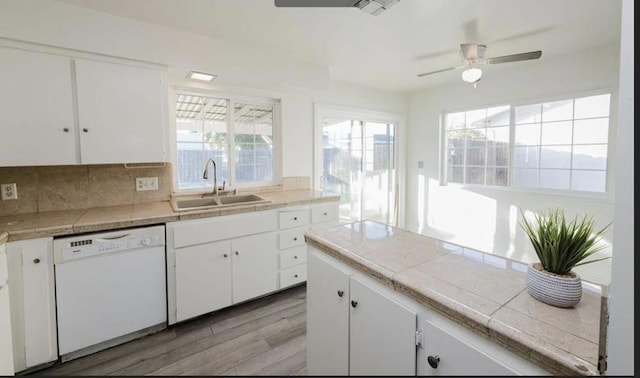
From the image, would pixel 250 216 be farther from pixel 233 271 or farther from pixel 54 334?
pixel 54 334

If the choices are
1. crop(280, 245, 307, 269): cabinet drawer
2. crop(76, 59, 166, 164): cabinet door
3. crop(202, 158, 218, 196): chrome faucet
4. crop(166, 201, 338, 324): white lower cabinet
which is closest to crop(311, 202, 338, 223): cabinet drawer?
crop(166, 201, 338, 324): white lower cabinet

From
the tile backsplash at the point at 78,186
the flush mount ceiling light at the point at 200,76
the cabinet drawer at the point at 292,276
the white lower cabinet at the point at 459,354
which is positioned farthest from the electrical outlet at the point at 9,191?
the white lower cabinet at the point at 459,354

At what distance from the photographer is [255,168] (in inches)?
130

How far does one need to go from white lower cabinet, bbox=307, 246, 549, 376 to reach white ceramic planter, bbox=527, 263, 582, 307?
225mm

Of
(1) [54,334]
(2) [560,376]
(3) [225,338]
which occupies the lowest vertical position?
(3) [225,338]

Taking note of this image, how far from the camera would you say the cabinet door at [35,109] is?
177cm

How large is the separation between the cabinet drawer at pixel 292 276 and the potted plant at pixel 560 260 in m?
2.14

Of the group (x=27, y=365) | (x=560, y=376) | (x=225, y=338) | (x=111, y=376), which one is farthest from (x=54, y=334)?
(x=560, y=376)

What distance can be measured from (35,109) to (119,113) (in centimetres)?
45

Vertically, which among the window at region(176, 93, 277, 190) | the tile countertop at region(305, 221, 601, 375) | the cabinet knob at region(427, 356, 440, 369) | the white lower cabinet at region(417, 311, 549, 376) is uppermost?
the window at region(176, 93, 277, 190)

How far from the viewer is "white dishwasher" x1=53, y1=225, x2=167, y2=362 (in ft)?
5.81

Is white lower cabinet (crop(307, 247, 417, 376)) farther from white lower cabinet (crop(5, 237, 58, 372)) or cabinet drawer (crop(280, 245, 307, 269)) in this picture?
white lower cabinet (crop(5, 237, 58, 372))

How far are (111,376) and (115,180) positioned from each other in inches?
58.3

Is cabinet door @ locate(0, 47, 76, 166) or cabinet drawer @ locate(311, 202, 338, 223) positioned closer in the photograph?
cabinet door @ locate(0, 47, 76, 166)
